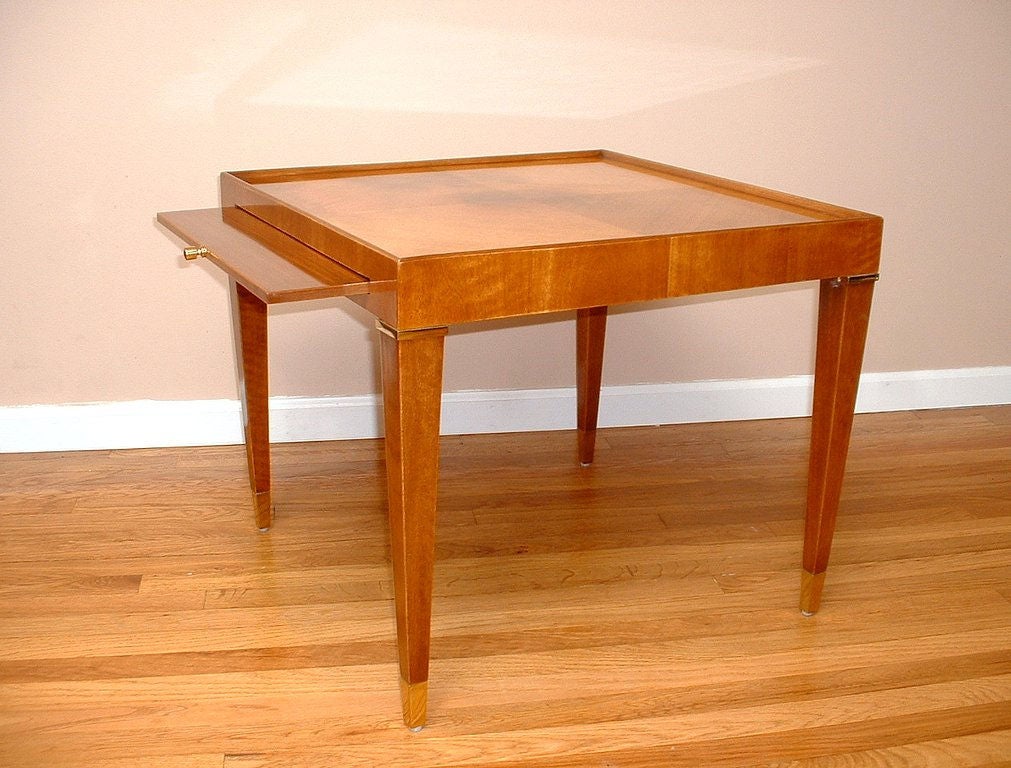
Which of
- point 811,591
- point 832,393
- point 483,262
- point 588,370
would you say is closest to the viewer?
point 483,262

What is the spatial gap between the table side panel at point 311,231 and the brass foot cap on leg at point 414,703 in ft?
1.94

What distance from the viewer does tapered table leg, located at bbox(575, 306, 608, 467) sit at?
246 centimetres

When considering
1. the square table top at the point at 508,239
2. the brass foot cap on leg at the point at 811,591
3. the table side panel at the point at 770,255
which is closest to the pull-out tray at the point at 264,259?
the square table top at the point at 508,239

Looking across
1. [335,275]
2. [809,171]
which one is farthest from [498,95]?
[335,275]

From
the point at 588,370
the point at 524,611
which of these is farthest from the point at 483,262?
the point at 588,370

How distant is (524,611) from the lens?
77.5 inches

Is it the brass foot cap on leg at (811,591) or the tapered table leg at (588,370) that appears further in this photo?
the tapered table leg at (588,370)

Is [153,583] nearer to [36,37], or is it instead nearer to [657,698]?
[657,698]

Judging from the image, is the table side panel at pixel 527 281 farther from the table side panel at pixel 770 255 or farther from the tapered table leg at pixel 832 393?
the tapered table leg at pixel 832 393

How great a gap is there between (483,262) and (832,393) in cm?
66

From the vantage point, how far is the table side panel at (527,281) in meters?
1.41

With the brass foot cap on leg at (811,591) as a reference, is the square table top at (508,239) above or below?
above

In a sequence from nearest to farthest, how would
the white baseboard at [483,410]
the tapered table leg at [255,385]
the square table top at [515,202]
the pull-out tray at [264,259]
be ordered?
the pull-out tray at [264,259]
the square table top at [515,202]
the tapered table leg at [255,385]
the white baseboard at [483,410]

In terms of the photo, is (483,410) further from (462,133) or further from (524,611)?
(524,611)
